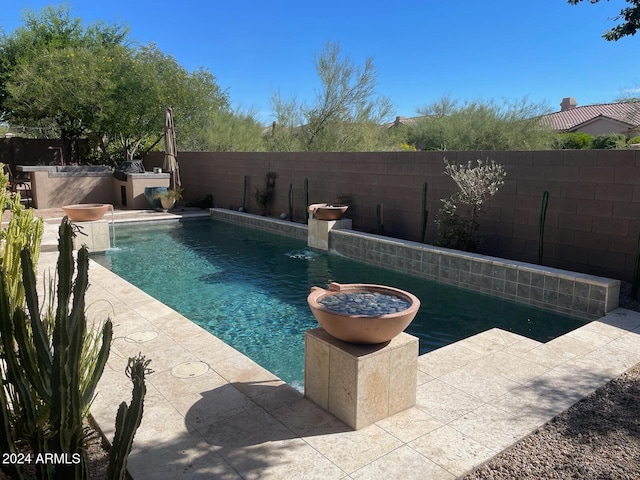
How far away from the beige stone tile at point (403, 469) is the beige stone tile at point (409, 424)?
186 millimetres

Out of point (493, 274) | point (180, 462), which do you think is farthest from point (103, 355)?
point (493, 274)

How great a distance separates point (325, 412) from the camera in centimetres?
339

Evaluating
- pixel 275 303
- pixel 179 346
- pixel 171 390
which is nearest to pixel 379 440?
pixel 171 390

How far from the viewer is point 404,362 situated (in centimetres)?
337

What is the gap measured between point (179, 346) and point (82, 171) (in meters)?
13.6

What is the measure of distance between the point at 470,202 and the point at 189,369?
227 inches

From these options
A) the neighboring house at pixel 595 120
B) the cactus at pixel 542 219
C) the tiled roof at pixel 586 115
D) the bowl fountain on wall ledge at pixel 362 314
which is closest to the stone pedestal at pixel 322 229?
the cactus at pixel 542 219

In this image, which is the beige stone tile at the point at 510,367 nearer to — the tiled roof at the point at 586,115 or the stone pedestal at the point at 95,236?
the stone pedestal at the point at 95,236

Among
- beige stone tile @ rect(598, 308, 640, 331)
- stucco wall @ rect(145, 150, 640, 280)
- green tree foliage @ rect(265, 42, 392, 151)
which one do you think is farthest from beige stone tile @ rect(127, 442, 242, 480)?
green tree foliage @ rect(265, 42, 392, 151)

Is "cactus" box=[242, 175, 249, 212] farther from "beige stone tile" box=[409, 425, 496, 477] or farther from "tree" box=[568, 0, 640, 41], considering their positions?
"beige stone tile" box=[409, 425, 496, 477]

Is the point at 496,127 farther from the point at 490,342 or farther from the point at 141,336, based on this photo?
the point at 141,336

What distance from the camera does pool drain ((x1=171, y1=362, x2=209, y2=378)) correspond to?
12.9 ft

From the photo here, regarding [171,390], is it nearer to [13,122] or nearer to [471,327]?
[471,327]

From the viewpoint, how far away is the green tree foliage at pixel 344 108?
1680cm
